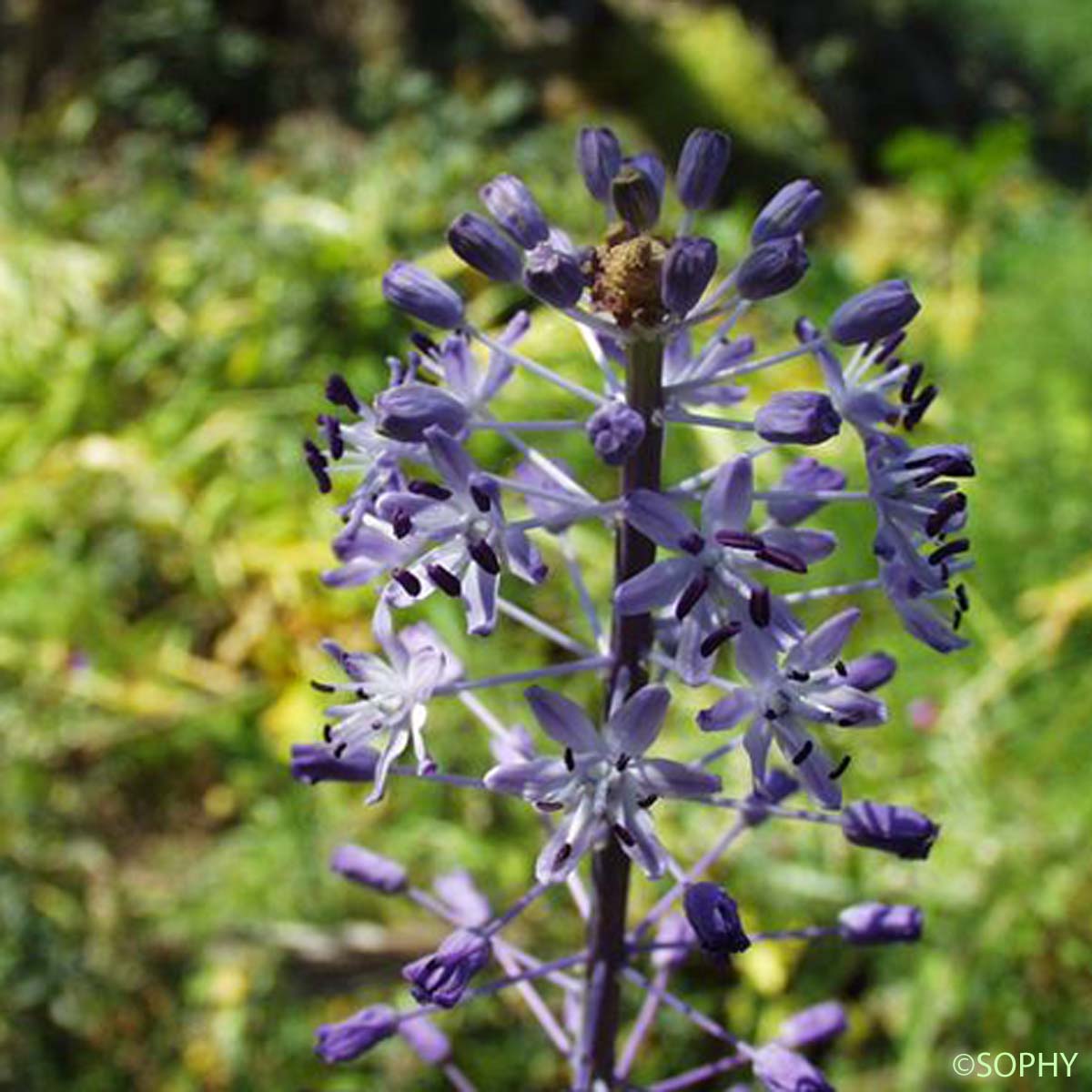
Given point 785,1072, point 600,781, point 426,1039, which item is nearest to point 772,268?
point 600,781

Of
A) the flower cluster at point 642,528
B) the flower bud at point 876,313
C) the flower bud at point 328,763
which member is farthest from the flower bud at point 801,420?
the flower bud at point 328,763

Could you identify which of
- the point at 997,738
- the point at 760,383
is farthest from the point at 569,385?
the point at 760,383

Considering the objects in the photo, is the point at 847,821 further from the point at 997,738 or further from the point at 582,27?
the point at 582,27

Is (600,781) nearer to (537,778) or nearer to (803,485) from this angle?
(537,778)

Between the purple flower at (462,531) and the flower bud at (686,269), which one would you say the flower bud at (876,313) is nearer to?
the flower bud at (686,269)

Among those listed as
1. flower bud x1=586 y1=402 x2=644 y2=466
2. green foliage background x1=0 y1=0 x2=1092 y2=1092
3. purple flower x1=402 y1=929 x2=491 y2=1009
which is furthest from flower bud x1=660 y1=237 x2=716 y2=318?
green foliage background x1=0 y1=0 x2=1092 y2=1092

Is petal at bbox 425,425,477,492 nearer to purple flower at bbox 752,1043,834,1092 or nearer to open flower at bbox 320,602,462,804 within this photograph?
open flower at bbox 320,602,462,804

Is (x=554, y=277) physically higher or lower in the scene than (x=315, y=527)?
Result: higher
